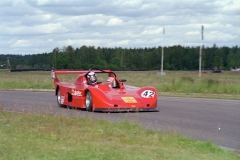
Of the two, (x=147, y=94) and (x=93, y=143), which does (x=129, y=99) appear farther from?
(x=93, y=143)

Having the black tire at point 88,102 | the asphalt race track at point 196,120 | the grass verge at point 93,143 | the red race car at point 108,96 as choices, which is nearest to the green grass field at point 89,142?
the grass verge at point 93,143

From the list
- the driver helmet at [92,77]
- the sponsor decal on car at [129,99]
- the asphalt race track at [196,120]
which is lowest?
the asphalt race track at [196,120]

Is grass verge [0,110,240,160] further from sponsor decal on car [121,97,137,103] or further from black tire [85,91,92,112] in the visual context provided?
black tire [85,91,92,112]

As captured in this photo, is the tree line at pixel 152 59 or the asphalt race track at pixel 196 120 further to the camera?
the tree line at pixel 152 59

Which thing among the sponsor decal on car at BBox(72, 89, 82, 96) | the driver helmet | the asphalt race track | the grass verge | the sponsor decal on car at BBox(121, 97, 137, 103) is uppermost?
the driver helmet

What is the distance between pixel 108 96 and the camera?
55.5ft

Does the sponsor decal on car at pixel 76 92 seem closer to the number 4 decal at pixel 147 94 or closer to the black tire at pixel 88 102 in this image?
the black tire at pixel 88 102

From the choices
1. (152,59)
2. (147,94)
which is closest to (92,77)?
(147,94)

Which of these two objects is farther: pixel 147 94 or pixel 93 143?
pixel 147 94

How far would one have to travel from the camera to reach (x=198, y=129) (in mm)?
13188


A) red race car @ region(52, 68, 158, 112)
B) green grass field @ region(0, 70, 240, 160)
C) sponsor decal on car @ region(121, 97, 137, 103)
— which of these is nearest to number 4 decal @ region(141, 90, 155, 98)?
red race car @ region(52, 68, 158, 112)

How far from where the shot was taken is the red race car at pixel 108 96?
16.8 metres

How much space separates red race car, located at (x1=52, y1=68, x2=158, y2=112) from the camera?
663 inches

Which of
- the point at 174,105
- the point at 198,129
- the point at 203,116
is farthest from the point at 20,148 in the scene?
the point at 174,105
